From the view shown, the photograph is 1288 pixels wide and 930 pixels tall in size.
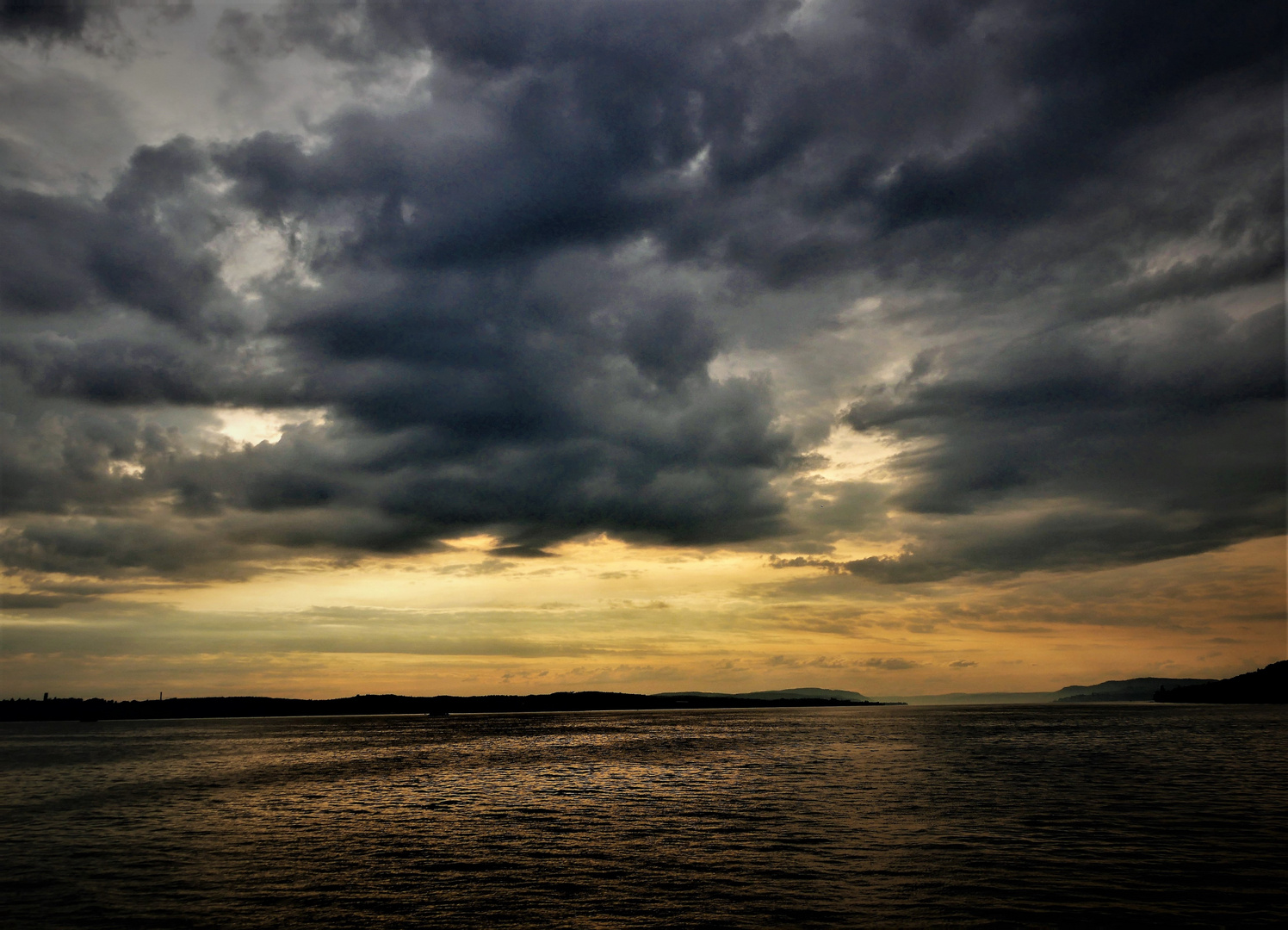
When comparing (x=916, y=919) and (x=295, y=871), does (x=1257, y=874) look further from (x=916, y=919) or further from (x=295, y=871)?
(x=295, y=871)

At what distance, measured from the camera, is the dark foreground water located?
24.8 metres

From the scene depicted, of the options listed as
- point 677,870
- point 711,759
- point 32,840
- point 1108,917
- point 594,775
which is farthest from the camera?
point 711,759

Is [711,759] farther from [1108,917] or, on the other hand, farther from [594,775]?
[1108,917]

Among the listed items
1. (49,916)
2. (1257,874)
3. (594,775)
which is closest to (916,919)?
(1257,874)

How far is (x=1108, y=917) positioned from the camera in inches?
899

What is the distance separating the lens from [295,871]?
31.4 meters

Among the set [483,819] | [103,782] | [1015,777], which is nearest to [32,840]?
[483,819]

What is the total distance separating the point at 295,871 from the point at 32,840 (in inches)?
788

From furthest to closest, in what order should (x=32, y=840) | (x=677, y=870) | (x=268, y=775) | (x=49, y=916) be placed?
1. (x=268, y=775)
2. (x=32, y=840)
3. (x=677, y=870)
4. (x=49, y=916)

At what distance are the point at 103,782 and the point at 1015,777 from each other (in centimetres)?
7425

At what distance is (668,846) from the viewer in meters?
35.1

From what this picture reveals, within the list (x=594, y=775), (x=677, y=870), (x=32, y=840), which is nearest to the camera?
(x=677, y=870)

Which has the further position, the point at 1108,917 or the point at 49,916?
the point at 49,916

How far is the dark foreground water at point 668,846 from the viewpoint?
81.5ft
